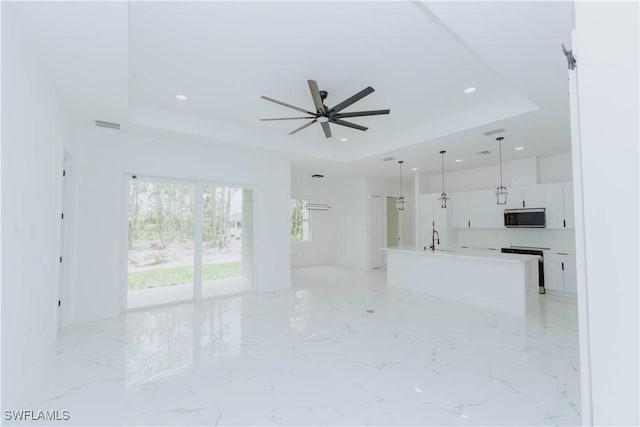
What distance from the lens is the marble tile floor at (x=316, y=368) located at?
2170 millimetres

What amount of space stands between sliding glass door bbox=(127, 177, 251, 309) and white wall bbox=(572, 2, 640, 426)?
200 inches

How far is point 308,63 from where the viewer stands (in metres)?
3.08

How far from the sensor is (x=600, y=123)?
2.87ft

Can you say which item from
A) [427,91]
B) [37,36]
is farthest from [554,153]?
[37,36]

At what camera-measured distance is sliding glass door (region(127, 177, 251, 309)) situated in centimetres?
468

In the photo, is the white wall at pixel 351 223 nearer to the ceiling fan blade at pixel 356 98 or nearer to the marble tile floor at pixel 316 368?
the marble tile floor at pixel 316 368

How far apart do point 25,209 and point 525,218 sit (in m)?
7.32

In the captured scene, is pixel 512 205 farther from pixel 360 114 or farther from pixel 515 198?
pixel 360 114

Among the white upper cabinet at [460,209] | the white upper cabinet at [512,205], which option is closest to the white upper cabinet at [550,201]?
the white upper cabinet at [512,205]

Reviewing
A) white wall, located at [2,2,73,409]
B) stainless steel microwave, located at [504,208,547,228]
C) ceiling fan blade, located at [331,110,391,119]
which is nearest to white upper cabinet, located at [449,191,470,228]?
stainless steel microwave, located at [504,208,547,228]

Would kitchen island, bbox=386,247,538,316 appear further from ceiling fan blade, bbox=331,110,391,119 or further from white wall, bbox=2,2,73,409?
white wall, bbox=2,2,73,409

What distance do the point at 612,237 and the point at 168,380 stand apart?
3.07 m

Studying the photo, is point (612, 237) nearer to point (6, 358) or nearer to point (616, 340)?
point (616, 340)

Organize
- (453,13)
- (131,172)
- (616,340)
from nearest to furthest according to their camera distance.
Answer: (616,340) < (453,13) < (131,172)
